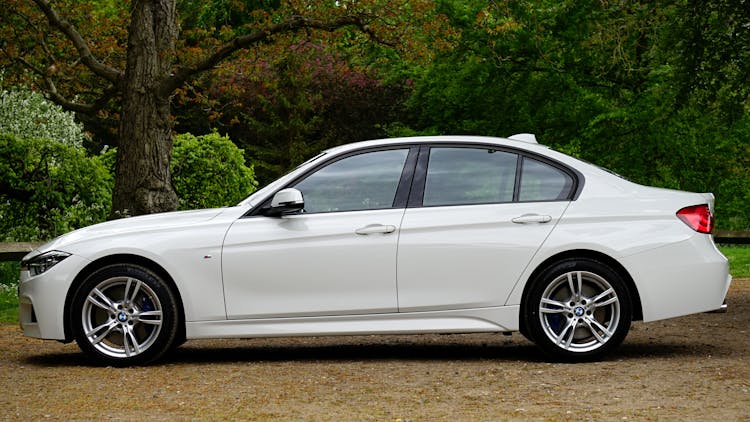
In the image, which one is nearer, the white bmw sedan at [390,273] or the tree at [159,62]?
the white bmw sedan at [390,273]

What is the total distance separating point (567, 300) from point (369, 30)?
7.91 m

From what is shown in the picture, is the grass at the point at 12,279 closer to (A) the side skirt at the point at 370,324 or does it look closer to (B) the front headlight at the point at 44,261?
(B) the front headlight at the point at 44,261

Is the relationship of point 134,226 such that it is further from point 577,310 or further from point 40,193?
point 40,193

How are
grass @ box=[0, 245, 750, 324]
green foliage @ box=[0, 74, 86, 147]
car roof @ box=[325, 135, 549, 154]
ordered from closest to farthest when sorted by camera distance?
car roof @ box=[325, 135, 549, 154] → grass @ box=[0, 245, 750, 324] → green foliage @ box=[0, 74, 86, 147]

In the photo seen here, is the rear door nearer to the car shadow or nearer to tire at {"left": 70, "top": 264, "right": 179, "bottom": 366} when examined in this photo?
the car shadow

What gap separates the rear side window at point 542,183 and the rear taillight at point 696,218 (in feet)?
2.80

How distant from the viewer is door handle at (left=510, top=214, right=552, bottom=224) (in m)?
8.92

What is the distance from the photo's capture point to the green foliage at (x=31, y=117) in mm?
26656

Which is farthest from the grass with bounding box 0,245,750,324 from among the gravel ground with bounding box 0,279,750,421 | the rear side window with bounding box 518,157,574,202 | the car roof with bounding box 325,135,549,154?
the rear side window with bounding box 518,157,574,202

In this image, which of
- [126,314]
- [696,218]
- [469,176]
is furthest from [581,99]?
[126,314]

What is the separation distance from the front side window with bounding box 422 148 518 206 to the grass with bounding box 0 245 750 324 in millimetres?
6043

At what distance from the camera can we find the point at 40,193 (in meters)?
17.2

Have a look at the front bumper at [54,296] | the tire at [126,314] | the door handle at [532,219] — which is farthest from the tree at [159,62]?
the door handle at [532,219]

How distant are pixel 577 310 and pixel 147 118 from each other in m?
8.21
